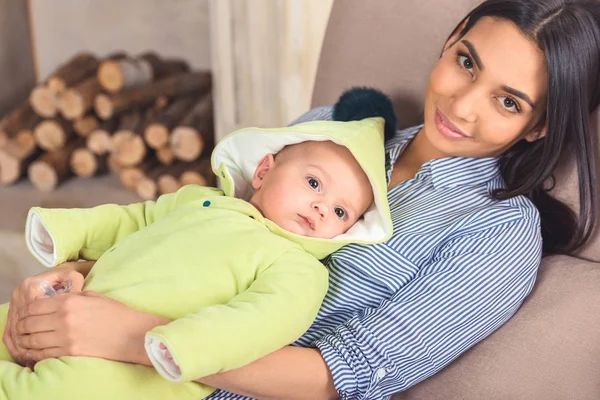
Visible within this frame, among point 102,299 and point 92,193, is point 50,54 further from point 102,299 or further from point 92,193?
point 102,299

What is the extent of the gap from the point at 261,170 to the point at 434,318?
1.25 feet

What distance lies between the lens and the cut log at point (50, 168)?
2562 millimetres

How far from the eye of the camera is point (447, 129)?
4.07 ft

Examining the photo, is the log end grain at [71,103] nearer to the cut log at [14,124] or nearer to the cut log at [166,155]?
the cut log at [14,124]

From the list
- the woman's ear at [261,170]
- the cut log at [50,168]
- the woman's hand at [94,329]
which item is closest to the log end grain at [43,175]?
the cut log at [50,168]

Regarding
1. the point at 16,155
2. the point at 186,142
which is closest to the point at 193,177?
the point at 186,142

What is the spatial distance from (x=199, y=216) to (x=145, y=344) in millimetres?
282

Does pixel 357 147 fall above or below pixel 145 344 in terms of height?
above

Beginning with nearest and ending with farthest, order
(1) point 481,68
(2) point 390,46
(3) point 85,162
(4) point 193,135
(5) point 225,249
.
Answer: (5) point 225,249 < (1) point 481,68 < (2) point 390,46 < (4) point 193,135 < (3) point 85,162

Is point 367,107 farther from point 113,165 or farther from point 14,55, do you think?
point 14,55

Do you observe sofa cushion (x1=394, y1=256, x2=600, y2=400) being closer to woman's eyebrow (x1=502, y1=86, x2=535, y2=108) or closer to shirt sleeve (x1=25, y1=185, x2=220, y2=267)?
woman's eyebrow (x1=502, y1=86, x2=535, y2=108)

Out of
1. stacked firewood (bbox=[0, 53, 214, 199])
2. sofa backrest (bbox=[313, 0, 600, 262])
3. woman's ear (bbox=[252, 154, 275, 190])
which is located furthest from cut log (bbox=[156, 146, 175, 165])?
woman's ear (bbox=[252, 154, 275, 190])

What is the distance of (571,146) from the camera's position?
1226mm

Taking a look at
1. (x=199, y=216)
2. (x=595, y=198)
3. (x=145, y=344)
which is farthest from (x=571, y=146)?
(x=145, y=344)
